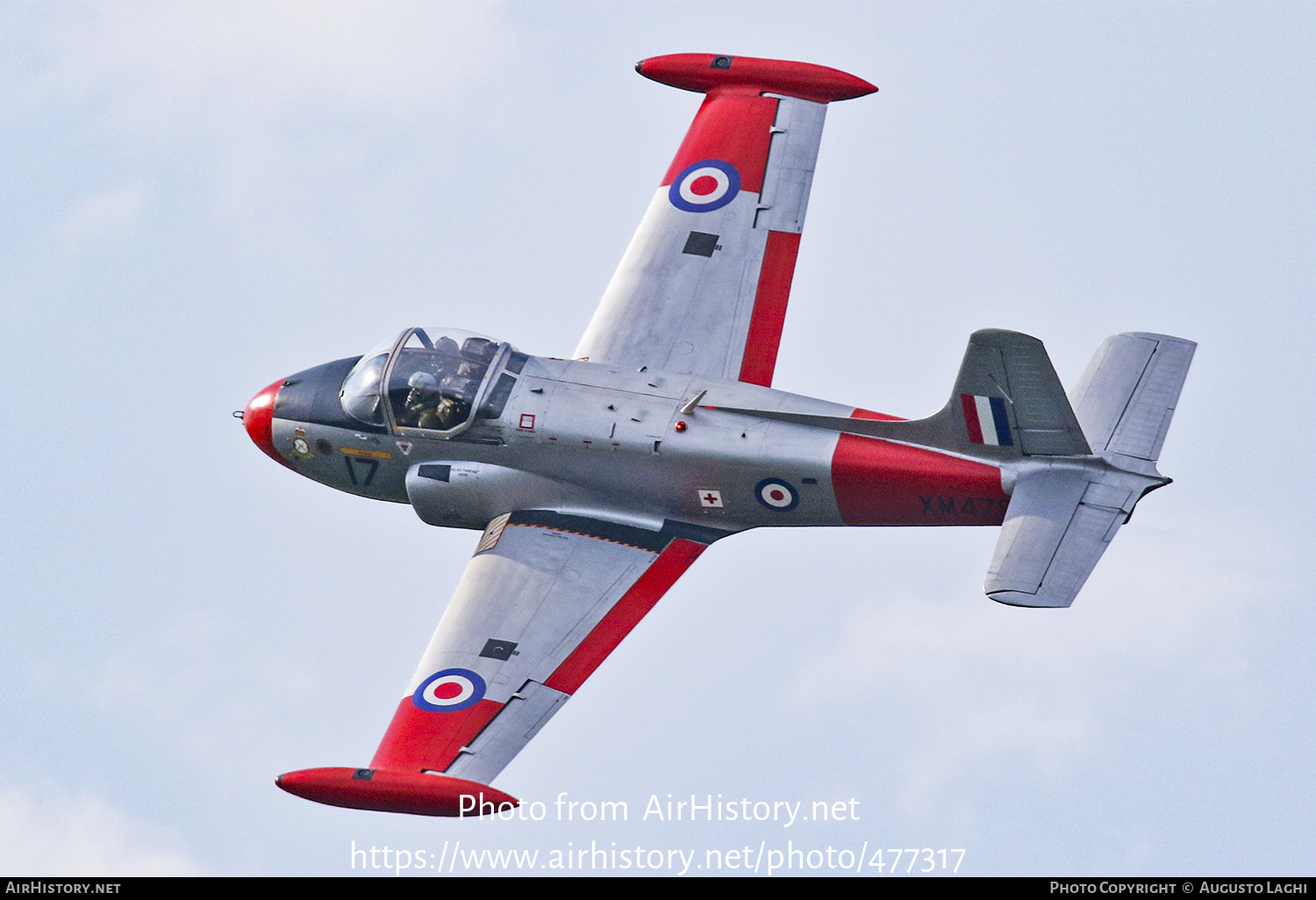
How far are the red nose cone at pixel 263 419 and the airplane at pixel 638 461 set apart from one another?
0.12 feet

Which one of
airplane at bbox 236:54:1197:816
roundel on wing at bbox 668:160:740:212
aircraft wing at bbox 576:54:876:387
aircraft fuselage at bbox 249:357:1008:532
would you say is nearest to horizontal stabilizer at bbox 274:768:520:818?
airplane at bbox 236:54:1197:816

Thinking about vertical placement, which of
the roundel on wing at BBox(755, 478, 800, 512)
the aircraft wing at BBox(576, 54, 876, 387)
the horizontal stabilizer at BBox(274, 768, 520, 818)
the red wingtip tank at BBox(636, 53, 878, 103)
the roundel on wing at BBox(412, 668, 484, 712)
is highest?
the red wingtip tank at BBox(636, 53, 878, 103)

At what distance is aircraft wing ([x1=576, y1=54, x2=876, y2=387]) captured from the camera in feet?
91.8

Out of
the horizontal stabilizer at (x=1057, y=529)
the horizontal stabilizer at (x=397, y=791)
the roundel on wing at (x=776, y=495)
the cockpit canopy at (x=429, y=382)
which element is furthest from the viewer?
the cockpit canopy at (x=429, y=382)

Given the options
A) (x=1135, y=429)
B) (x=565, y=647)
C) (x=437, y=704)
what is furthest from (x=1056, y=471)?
(x=437, y=704)

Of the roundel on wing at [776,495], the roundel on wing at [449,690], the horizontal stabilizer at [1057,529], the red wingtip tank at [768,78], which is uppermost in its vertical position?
the red wingtip tank at [768,78]

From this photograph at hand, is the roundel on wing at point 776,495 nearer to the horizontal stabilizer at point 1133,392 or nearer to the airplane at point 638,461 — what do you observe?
the airplane at point 638,461

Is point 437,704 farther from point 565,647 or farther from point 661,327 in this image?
point 661,327

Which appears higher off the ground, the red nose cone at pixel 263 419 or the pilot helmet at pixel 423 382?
the pilot helmet at pixel 423 382

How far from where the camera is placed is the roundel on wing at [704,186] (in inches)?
1157

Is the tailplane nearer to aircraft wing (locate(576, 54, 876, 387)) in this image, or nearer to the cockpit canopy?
aircraft wing (locate(576, 54, 876, 387))

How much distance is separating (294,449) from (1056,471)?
32.6 ft

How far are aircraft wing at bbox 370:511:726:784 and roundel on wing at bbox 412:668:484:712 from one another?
0.4 inches

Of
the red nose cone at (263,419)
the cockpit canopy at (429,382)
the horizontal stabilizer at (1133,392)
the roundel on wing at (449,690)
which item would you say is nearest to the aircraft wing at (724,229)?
the cockpit canopy at (429,382)
